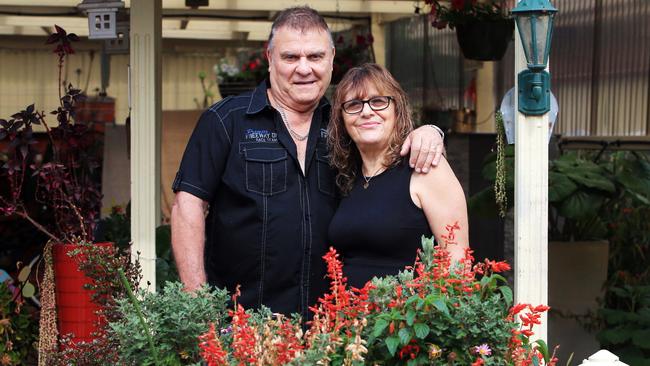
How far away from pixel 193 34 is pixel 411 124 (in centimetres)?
709

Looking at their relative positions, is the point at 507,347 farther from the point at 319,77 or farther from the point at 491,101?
the point at 491,101

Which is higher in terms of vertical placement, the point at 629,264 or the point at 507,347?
the point at 507,347

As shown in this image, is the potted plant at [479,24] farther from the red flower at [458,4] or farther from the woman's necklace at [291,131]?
the woman's necklace at [291,131]

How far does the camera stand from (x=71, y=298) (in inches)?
182

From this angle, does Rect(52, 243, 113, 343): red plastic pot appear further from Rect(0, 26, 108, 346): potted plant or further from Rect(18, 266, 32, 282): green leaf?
Rect(18, 266, 32, 282): green leaf

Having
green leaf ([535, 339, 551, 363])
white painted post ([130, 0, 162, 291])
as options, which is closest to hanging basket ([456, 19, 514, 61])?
white painted post ([130, 0, 162, 291])

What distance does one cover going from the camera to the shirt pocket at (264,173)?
3.49 m

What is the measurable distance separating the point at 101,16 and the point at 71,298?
49.9 inches

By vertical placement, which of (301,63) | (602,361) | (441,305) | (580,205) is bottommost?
(602,361)

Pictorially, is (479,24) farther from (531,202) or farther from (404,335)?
(404,335)

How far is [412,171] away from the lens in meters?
3.33

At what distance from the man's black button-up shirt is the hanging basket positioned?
3206 millimetres

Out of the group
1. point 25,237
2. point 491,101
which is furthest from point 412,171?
point 491,101

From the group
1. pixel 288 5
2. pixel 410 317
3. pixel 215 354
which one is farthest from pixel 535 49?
pixel 288 5
